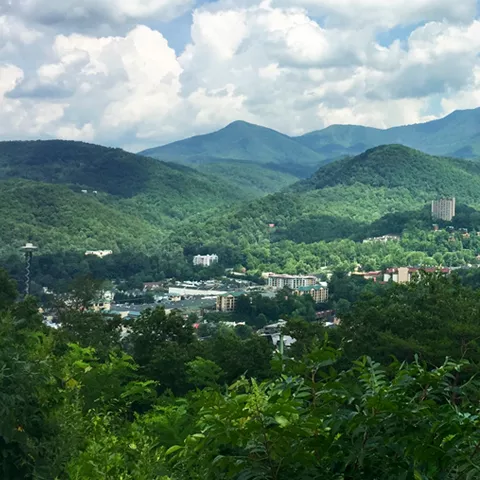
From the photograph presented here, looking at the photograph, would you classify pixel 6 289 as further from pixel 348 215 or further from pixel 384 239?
pixel 348 215

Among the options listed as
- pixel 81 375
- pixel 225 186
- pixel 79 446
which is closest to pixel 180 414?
pixel 79 446

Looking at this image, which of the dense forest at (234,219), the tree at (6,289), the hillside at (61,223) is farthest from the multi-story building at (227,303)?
the hillside at (61,223)

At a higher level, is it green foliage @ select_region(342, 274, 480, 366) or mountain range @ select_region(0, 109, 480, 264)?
mountain range @ select_region(0, 109, 480, 264)

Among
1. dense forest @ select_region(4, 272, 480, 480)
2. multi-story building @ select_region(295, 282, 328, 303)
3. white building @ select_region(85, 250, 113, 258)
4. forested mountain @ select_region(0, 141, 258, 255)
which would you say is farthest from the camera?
forested mountain @ select_region(0, 141, 258, 255)

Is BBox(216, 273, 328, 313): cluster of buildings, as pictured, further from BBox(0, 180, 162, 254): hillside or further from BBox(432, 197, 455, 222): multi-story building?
BBox(432, 197, 455, 222): multi-story building

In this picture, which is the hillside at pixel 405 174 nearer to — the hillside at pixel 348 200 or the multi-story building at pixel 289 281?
the hillside at pixel 348 200

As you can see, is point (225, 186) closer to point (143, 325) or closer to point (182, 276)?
point (182, 276)

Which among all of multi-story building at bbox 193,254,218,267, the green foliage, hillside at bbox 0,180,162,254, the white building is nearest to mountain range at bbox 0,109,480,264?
hillside at bbox 0,180,162,254
